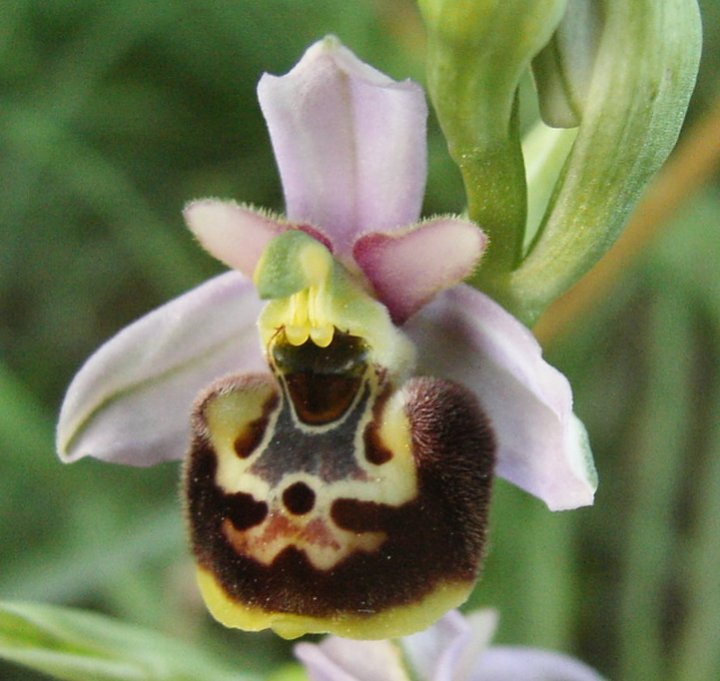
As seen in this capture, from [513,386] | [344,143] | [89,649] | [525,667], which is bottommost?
[525,667]

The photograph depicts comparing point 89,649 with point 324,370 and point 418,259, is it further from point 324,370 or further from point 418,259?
point 418,259

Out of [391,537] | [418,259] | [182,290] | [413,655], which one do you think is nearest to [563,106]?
[418,259]

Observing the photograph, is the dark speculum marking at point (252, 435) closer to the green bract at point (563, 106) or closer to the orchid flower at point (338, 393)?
the orchid flower at point (338, 393)

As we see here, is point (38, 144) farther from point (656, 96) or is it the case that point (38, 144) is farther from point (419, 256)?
point (656, 96)

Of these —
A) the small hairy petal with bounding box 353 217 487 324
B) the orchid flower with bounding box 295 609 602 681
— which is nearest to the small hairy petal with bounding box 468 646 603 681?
the orchid flower with bounding box 295 609 602 681

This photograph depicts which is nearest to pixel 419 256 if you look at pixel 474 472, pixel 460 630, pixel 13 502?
pixel 474 472

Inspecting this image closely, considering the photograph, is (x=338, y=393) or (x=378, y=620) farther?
(x=338, y=393)
